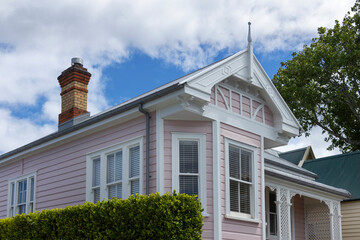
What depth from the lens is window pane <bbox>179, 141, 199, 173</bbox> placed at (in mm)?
12484

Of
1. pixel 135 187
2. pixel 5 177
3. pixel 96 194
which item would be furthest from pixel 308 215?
pixel 5 177

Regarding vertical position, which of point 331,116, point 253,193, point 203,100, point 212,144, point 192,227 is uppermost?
point 331,116

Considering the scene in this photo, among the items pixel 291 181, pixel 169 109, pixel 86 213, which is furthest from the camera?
pixel 291 181

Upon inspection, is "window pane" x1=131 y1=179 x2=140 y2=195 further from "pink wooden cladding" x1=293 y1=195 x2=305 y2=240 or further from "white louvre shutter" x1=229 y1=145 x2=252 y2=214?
"pink wooden cladding" x1=293 y1=195 x2=305 y2=240

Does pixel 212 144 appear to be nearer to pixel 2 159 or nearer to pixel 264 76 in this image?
pixel 264 76

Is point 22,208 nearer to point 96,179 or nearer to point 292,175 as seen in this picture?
point 96,179

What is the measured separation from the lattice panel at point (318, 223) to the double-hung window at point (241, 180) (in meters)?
8.00

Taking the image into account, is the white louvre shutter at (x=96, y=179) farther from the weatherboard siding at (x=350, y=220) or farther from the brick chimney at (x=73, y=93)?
the weatherboard siding at (x=350, y=220)

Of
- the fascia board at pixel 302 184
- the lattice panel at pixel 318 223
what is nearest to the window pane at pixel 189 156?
the fascia board at pixel 302 184

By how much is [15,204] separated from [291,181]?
950cm

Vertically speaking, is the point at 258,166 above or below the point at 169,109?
below

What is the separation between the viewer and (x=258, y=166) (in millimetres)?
14102

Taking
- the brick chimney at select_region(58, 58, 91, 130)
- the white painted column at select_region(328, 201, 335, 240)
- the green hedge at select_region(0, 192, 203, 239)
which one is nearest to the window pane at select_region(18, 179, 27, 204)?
the brick chimney at select_region(58, 58, 91, 130)

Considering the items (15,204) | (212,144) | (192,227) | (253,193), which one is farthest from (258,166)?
(15,204)
